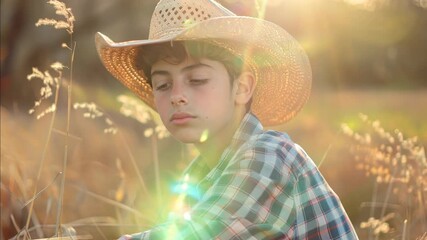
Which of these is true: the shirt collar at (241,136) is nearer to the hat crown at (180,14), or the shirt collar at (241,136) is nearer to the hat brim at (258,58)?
the hat brim at (258,58)

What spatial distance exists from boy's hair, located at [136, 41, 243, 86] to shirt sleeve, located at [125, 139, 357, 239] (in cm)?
37

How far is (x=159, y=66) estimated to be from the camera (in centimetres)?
262

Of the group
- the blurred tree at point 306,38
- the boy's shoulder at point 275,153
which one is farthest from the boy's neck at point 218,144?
the blurred tree at point 306,38

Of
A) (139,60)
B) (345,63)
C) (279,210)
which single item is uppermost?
(139,60)

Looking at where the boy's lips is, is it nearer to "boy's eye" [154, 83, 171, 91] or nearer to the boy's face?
the boy's face

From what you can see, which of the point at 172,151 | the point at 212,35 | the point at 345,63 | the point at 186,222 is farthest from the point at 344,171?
the point at 345,63

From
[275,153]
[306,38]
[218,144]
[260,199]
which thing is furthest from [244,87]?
[306,38]

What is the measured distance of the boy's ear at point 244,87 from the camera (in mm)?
2711

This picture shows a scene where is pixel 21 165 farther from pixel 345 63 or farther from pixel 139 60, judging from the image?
pixel 345 63

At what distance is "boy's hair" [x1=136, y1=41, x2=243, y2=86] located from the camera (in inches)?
102

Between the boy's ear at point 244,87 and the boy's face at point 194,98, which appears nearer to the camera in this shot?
the boy's face at point 194,98

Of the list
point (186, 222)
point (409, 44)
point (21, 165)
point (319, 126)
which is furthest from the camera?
point (409, 44)

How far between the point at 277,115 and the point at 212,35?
648mm

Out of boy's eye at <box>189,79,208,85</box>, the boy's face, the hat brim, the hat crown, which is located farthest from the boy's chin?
the hat crown
